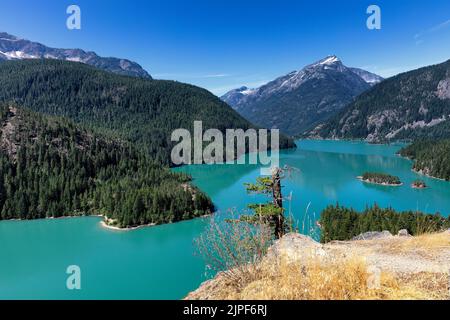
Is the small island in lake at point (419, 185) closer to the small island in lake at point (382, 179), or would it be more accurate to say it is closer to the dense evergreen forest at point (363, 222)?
the small island in lake at point (382, 179)

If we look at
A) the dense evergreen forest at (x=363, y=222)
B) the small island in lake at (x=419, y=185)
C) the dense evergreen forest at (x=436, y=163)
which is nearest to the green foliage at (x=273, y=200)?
the dense evergreen forest at (x=363, y=222)

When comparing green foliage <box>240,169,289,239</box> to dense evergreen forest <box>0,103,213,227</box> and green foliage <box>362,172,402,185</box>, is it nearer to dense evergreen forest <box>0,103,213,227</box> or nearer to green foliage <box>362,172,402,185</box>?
dense evergreen forest <box>0,103,213,227</box>

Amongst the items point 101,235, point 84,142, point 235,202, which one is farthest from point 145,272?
point 84,142

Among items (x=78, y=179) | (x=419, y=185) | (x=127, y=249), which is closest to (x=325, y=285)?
A: (x=127, y=249)

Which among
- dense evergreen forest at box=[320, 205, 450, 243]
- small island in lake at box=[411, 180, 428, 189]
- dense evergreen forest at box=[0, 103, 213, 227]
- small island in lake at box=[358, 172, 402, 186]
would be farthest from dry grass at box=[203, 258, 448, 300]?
small island in lake at box=[358, 172, 402, 186]

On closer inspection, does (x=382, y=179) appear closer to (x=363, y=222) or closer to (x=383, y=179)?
(x=383, y=179)

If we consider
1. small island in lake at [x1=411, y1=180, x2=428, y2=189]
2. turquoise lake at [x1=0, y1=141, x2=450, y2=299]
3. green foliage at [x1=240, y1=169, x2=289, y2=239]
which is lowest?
turquoise lake at [x1=0, y1=141, x2=450, y2=299]
